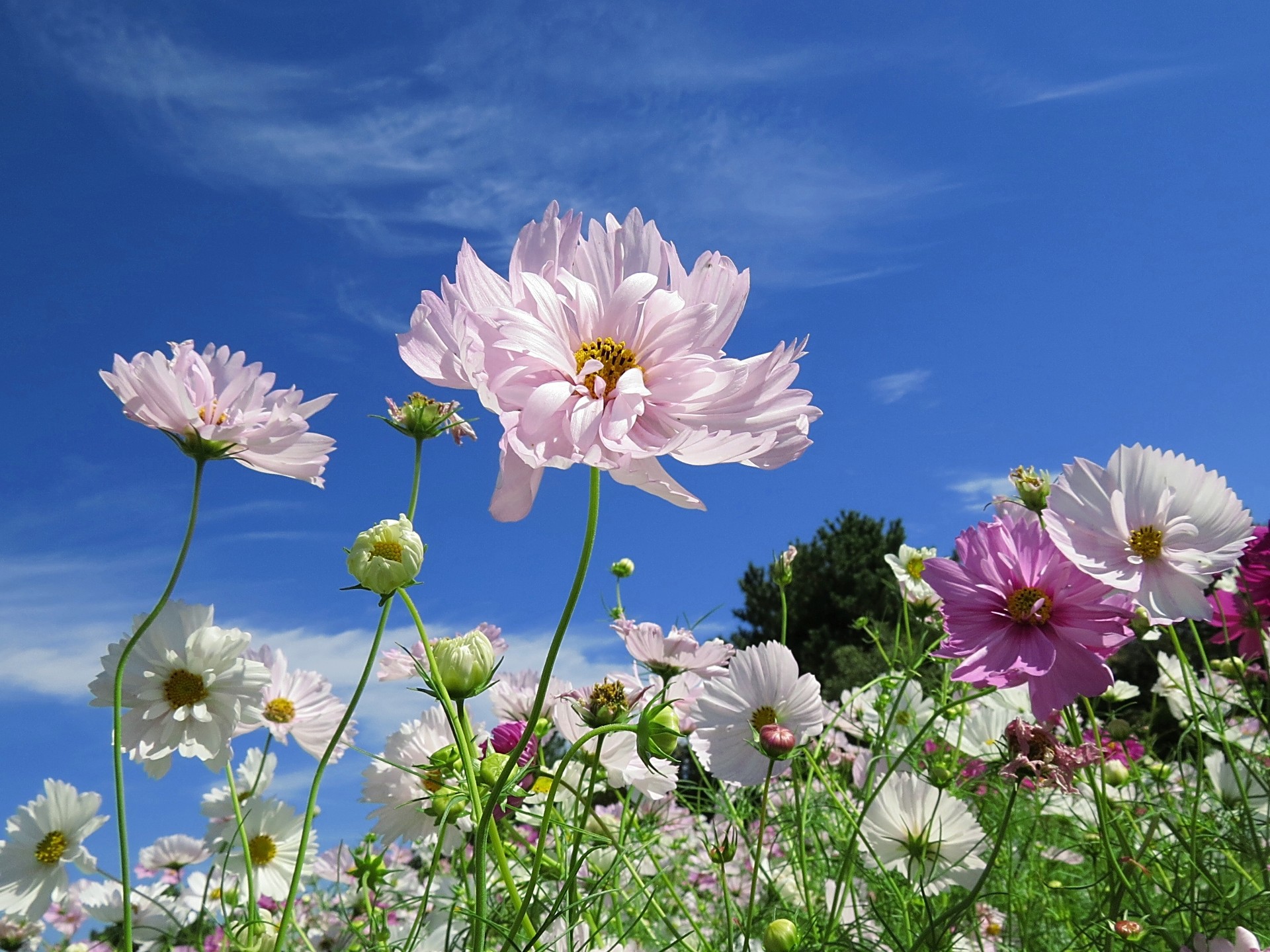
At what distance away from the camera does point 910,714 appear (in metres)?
2.10

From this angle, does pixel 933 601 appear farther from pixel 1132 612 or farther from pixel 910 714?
pixel 1132 612

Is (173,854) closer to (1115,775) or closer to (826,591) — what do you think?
(1115,775)

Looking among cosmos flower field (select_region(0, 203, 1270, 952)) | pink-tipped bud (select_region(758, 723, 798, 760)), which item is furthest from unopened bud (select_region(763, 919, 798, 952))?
pink-tipped bud (select_region(758, 723, 798, 760))

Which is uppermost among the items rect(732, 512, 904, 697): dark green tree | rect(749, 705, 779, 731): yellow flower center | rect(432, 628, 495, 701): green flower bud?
rect(732, 512, 904, 697): dark green tree

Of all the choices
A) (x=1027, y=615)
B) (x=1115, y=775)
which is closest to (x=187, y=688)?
(x=1027, y=615)

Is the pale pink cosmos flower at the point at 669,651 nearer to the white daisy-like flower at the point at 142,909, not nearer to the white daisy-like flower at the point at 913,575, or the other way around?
the white daisy-like flower at the point at 913,575

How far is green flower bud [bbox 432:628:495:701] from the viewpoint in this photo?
2.57 feet

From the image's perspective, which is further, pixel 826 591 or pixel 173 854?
pixel 826 591

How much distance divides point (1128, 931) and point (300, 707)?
3.41 feet

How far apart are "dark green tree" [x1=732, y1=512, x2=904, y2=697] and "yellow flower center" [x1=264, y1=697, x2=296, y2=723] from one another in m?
11.6

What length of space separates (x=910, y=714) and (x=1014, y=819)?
0.94ft

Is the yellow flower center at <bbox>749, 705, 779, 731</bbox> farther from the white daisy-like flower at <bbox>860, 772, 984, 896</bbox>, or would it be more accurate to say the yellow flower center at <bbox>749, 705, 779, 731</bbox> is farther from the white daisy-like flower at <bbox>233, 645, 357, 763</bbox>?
the white daisy-like flower at <bbox>233, 645, 357, 763</bbox>

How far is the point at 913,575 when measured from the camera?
6.68 feet

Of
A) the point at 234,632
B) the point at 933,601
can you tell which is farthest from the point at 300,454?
the point at 933,601
